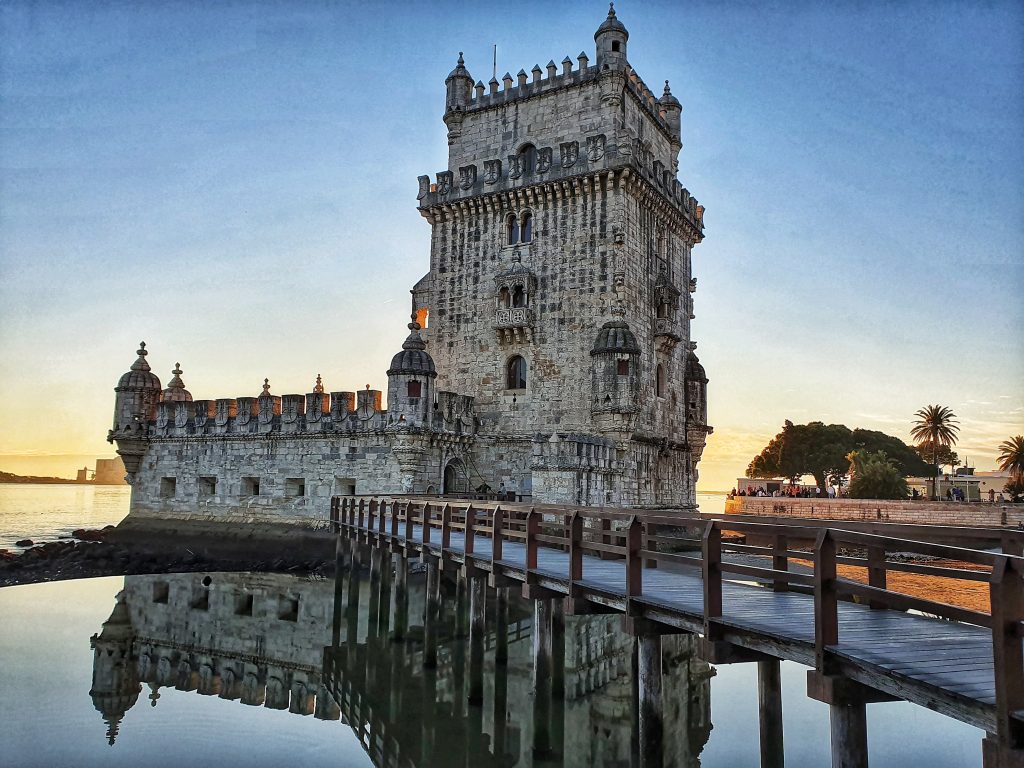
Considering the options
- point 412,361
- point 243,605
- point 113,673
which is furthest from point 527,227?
point 113,673

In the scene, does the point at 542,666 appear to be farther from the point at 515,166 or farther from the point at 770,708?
the point at 515,166

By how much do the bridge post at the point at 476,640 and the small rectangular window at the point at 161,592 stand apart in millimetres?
12155

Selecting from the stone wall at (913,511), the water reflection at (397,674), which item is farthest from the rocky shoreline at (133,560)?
the stone wall at (913,511)

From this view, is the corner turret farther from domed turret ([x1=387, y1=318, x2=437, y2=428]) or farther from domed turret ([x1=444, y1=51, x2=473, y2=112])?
domed turret ([x1=387, y1=318, x2=437, y2=428])

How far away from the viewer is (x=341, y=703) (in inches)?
531

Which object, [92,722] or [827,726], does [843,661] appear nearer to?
[827,726]

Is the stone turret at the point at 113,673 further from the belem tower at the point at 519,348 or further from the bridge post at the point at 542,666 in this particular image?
the belem tower at the point at 519,348

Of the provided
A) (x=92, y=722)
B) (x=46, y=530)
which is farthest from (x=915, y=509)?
(x=46, y=530)

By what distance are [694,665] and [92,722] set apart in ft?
35.7

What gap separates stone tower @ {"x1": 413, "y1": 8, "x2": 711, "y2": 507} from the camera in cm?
2638

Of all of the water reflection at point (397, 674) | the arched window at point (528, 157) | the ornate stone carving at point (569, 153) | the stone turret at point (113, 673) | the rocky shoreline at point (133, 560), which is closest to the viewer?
the water reflection at point (397, 674)

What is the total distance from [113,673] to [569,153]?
816 inches

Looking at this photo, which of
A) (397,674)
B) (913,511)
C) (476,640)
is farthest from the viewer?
(913,511)

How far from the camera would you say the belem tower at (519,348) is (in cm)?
2577
